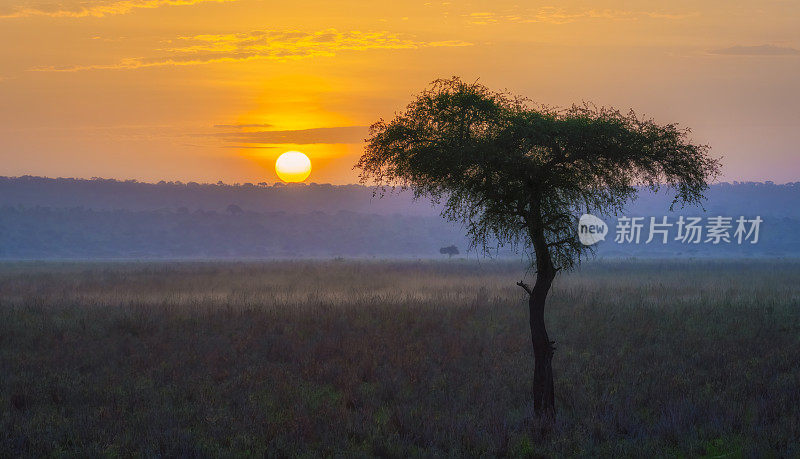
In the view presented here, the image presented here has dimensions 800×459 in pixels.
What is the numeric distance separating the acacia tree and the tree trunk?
2 cm

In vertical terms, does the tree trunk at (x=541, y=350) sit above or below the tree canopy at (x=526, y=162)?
below

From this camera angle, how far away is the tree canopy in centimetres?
1198

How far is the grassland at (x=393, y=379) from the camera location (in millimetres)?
11703

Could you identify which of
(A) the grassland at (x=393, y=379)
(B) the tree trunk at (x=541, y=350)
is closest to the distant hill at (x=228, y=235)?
(A) the grassland at (x=393, y=379)

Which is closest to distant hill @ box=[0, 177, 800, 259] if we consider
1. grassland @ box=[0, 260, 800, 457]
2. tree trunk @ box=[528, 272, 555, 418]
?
grassland @ box=[0, 260, 800, 457]

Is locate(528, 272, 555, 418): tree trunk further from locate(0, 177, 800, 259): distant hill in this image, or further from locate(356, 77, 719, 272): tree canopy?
locate(0, 177, 800, 259): distant hill

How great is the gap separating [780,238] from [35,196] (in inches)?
6782

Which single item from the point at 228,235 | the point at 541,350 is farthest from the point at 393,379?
the point at 228,235

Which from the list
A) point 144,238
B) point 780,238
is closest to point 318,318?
point 144,238

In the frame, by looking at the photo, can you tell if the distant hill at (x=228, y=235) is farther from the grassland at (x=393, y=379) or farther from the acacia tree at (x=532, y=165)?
the acacia tree at (x=532, y=165)

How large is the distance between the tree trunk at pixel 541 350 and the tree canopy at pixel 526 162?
398 millimetres

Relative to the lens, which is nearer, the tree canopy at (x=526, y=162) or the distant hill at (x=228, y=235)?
the tree canopy at (x=526, y=162)

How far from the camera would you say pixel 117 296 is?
3338 cm

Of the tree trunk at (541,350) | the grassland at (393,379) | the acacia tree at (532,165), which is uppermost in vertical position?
the acacia tree at (532,165)
